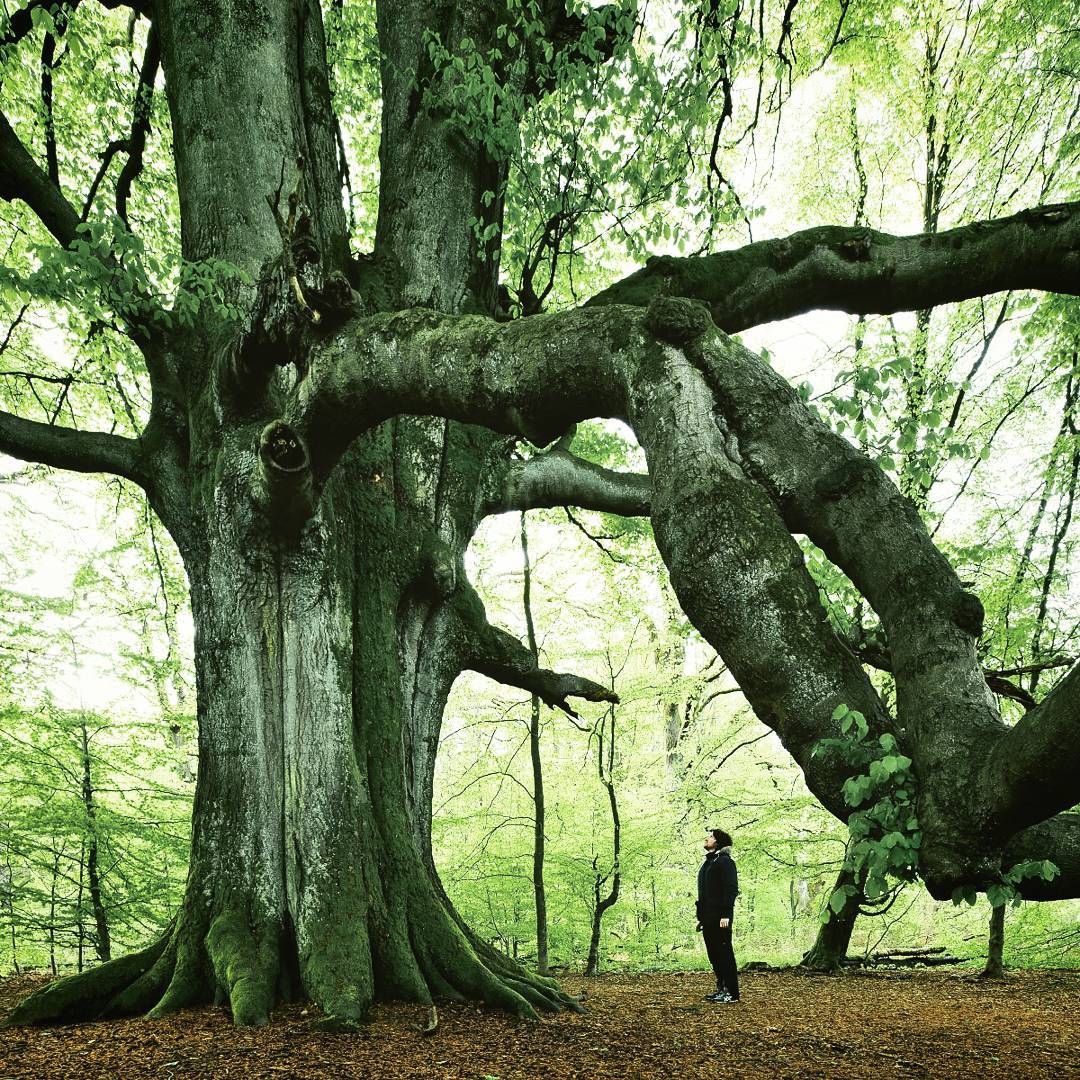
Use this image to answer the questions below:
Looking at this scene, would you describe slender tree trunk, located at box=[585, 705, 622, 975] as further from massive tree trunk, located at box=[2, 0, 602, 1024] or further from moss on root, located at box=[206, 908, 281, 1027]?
moss on root, located at box=[206, 908, 281, 1027]

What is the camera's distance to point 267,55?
5.27 meters

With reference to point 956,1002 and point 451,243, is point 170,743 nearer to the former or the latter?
point 451,243

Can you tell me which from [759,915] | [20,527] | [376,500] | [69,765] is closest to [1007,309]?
[376,500]

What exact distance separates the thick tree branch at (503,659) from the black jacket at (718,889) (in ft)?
6.99

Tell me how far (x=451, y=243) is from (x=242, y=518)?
8.40 feet

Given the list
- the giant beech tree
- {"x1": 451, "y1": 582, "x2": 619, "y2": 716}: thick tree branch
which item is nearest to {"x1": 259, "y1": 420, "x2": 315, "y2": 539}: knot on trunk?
the giant beech tree

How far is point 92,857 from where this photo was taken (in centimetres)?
732

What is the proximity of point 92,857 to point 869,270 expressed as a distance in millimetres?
7940

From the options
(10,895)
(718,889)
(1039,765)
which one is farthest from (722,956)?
(10,895)

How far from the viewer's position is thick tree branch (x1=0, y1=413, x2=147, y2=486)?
16.1 feet

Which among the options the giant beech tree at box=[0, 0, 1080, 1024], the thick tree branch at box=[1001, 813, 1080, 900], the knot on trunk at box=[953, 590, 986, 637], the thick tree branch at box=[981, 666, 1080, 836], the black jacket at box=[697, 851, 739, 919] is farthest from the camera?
the black jacket at box=[697, 851, 739, 919]

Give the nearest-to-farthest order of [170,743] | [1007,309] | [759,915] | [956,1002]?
[956,1002] < [170,743] < [1007,309] < [759,915]

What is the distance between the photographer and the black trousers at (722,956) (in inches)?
253

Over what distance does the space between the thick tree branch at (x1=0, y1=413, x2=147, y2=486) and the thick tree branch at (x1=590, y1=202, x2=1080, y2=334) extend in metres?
3.20
